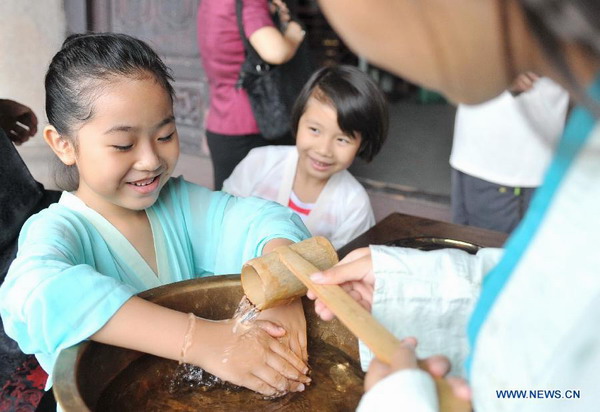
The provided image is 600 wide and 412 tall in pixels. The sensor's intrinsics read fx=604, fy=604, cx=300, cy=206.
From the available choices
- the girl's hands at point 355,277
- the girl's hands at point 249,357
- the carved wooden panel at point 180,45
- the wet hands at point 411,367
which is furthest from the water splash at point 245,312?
the carved wooden panel at point 180,45

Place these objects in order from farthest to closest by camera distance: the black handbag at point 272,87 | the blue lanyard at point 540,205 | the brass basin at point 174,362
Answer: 1. the black handbag at point 272,87
2. the brass basin at point 174,362
3. the blue lanyard at point 540,205

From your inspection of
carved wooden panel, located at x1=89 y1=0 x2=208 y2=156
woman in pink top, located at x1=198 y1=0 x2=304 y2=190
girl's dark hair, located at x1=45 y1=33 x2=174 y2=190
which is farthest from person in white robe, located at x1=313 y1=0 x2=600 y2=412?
carved wooden panel, located at x1=89 y1=0 x2=208 y2=156

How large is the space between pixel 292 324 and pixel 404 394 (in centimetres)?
49

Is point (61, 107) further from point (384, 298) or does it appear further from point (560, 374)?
point (560, 374)

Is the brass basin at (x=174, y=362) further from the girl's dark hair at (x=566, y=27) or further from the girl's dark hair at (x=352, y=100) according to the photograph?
the girl's dark hair at (x=352, y=100)

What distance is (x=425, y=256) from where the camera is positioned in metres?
0.85

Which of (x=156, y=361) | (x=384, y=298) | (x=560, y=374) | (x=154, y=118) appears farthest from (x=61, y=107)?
(x=560, y=374)

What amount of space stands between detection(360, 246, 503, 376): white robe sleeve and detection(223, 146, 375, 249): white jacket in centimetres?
107

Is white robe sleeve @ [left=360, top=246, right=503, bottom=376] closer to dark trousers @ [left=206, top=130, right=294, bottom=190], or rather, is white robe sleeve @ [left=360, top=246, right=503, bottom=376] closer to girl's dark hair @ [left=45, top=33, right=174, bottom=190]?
girl's dark hair @ [left=45, top=33, right=174, bottom=190]

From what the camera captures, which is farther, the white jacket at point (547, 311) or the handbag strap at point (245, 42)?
the handbag strap at point (245, 42)

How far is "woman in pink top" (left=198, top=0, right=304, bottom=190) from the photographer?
2.00 m

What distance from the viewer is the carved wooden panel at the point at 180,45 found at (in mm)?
3664

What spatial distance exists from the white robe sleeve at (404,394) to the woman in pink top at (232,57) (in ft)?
5.16

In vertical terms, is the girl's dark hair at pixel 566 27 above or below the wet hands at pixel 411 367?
above
